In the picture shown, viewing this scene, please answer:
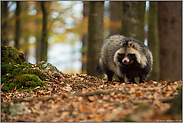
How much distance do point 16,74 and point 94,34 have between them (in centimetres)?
442

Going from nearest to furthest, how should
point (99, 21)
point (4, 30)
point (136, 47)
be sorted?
1. point (136, 47)
2. point (99, 21)
3. point (4, 30)

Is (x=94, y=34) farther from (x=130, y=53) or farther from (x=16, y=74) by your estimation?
(x=16, y=74)

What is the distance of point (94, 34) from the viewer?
32.4 feet

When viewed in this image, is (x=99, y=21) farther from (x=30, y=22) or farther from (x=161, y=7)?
(x=30, y=22)

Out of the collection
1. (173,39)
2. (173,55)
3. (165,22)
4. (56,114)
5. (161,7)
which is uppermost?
(161,7)

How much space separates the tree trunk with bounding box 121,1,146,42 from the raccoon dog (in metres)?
1.11

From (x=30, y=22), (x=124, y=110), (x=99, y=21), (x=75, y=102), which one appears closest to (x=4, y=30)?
(x=30, y=22)

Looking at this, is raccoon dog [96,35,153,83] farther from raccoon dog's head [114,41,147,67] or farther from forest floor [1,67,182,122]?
forest floor [1,67,182,122]

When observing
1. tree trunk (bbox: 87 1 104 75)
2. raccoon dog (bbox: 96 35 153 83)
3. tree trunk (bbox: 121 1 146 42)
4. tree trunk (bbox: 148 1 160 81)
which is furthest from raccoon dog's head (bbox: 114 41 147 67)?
→ tree trunk (bbox: 148 1 160 81)

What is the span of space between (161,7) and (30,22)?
10.9 meters

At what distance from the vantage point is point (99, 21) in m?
9.95

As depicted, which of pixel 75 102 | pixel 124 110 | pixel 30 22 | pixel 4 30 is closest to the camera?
pixel 124 110

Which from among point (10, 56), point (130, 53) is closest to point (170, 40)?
point (130, 53)

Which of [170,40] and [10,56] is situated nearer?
[10,56]
